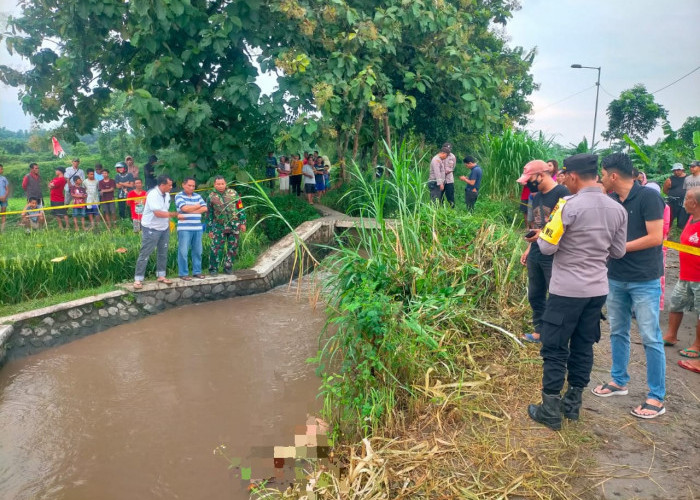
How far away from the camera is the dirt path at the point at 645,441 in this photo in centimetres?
279

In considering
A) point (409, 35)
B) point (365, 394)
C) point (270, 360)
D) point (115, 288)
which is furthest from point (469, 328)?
point (409, 35)

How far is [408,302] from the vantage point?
4.75 m

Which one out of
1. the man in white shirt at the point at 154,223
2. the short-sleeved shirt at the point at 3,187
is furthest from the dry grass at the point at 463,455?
the short-sleeved shirt at the point at 3,187

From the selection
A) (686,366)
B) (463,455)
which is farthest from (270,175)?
(463,455)

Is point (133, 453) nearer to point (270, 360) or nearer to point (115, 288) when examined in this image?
point (270, 360)

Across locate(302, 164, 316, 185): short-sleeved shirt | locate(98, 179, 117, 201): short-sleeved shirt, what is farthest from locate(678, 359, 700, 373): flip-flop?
locate(98, 179, 117, 201): short-sleeved shirt

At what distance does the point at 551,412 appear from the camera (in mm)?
3307

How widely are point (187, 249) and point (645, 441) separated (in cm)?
600

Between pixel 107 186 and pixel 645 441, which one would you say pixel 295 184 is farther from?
pixel 645 441

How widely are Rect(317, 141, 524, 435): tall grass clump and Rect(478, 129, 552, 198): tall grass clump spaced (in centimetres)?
579

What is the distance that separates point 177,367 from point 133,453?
1557 mm

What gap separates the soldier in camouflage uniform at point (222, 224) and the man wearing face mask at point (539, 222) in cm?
428

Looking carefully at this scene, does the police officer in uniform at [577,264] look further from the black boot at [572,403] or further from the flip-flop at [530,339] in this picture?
the flip-flop at [530,339]

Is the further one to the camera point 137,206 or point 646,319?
point 137,206
